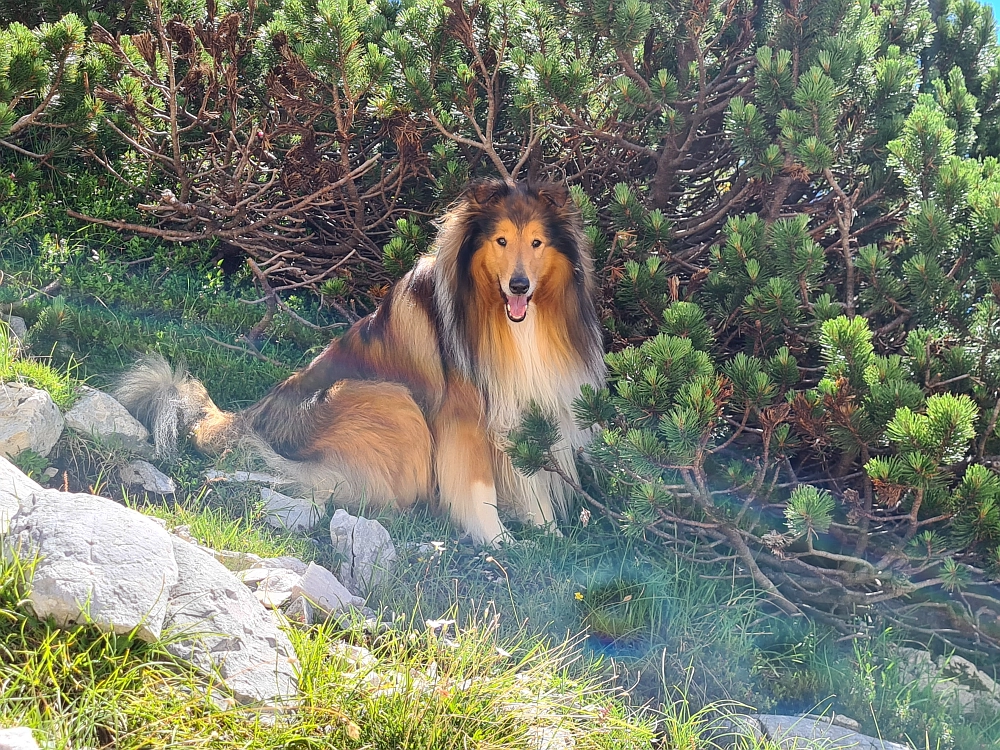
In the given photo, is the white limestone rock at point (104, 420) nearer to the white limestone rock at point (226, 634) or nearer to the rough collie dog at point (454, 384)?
the rough collie dog at point (454, 384)

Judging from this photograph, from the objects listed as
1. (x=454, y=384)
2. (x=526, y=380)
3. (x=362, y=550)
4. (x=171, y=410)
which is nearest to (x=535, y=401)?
(x=526, y=380)

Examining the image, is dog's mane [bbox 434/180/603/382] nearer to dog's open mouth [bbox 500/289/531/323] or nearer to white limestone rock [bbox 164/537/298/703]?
dog's open mouth [bbox 500/289/531/323]

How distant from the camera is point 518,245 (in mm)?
4219

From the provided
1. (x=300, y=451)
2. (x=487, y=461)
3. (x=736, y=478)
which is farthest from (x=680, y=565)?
(x=300, y=451)

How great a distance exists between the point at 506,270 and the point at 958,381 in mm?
1882

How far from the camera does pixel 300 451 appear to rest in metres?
4.66

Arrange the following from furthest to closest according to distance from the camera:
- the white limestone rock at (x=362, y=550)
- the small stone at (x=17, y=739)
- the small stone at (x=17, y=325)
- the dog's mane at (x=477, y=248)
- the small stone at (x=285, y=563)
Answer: the small stone at (x=17, y=325), the dog's mane at (x=477, y=248), the white limestone rock at (x=362, y=550), the small stone at (x=285, y=563), the small stone at (x=17, y=739)

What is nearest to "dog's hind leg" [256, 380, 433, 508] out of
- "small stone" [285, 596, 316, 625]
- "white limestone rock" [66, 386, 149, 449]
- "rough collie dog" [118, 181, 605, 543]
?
"rough collie dog" [118, 181, 605, 543]

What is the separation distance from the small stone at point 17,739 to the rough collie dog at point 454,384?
2.27 m

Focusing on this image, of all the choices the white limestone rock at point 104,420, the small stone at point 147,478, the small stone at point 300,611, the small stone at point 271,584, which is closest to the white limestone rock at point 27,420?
the white limestone rock at point 104,420

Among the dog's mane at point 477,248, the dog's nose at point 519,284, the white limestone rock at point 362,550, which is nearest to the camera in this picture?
the white limestone rock at point 362,550

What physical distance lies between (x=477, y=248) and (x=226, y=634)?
6.99ft

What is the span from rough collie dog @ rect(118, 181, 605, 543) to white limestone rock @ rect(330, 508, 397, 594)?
1.61 ft

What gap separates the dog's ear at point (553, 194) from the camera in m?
4.32
